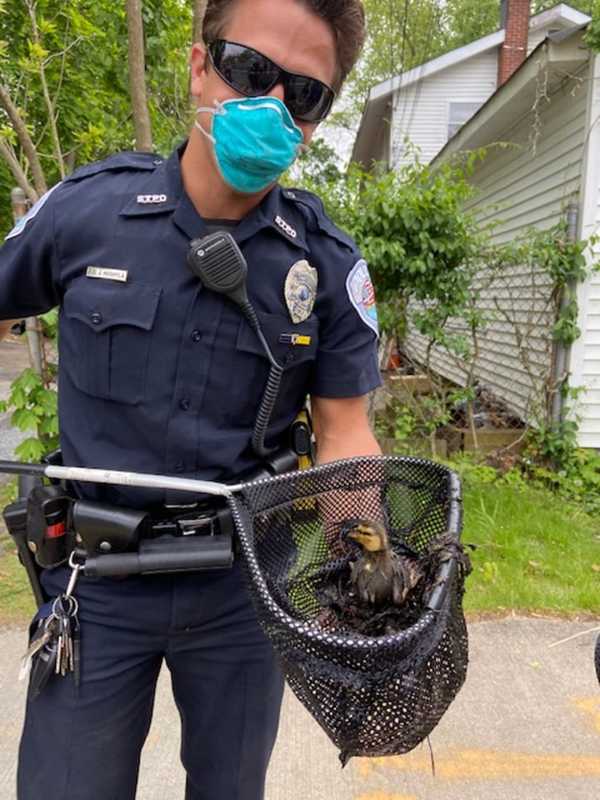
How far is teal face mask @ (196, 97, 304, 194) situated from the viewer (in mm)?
1276

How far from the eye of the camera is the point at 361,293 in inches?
60.1

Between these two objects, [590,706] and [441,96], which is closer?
[590,706]

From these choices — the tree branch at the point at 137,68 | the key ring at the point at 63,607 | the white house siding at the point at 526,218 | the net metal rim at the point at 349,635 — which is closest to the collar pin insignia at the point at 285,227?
the net metal rim at the point at 349,635

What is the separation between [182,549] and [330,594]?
0.31m

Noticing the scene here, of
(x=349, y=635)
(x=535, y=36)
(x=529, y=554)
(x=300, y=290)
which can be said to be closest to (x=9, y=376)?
(x=529, y=554)

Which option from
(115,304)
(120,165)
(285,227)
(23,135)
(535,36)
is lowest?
(115,304)

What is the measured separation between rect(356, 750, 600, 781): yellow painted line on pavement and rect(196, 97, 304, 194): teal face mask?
2098mm

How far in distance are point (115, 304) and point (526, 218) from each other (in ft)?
22.6

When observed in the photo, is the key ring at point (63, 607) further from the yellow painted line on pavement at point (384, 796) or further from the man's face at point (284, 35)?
the yellow painted line on pavement at point (384, 796)

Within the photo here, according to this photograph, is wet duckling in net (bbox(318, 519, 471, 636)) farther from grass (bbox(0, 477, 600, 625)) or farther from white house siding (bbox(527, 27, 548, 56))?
white house siding (bbox(527, 27, 548, 56))

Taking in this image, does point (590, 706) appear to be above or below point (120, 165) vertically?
below

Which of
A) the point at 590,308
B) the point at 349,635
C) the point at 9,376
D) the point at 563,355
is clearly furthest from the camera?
the point at 9,376

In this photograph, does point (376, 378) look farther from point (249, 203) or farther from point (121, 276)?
point (121, 276)

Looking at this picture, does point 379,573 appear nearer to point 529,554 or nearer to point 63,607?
point 63,607
